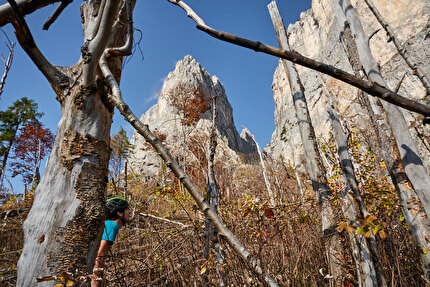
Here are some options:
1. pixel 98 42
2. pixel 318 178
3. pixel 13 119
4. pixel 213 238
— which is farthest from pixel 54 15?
pixel 13 119

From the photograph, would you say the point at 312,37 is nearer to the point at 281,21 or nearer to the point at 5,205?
the point at 281,21

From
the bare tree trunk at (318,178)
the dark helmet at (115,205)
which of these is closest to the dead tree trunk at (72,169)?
the dark helmet at (115,205)

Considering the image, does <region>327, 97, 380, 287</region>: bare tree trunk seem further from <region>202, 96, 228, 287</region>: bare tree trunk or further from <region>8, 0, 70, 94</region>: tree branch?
<region>8, 0, 70, 94</region>: tree branch

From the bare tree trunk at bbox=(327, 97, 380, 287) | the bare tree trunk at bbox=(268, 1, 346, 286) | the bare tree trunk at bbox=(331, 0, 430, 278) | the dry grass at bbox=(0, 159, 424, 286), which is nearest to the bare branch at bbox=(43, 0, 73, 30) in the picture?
the dry grass at bbox=(0, 159, 424, 286)

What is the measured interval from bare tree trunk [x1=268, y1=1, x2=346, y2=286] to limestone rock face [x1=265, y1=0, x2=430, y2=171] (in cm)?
219

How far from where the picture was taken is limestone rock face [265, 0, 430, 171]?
47.8 feet

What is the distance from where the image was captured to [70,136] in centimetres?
151

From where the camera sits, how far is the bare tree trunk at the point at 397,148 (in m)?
2.40

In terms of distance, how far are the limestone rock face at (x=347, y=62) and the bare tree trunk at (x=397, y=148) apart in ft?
6.77

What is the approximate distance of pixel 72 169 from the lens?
1437 millimetres

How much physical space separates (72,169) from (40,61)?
0.91 meters

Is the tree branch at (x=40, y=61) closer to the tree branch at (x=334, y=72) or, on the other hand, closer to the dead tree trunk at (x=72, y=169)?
the dead tree trunk at (x=72, y=169)

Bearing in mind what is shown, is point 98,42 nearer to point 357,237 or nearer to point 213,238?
point 213,238

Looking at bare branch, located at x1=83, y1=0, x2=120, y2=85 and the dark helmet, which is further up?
bare branch, located at x1=83, y1=0, x2=120, y2=85
